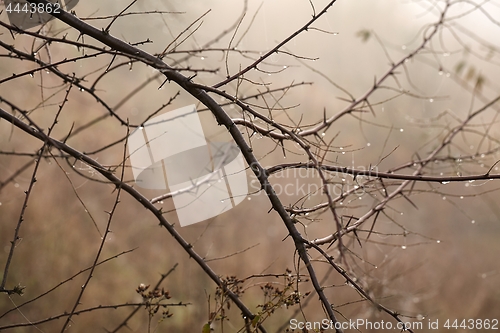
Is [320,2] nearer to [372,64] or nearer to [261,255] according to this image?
[372,64]

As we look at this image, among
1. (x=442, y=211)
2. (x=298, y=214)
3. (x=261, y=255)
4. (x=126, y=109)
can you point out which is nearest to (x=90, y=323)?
(x=261, y=255)

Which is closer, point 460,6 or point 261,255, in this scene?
point 460,6

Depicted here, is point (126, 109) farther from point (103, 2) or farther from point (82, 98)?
point (103, 2)

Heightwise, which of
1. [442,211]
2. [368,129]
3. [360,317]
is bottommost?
[360,317]

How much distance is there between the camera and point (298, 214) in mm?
584

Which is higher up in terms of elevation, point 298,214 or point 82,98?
point 82,98

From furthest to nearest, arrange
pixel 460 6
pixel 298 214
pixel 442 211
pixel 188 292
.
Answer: pixel 442 211 → pixel 188 292 → pixel 460 6 → pixel 298 214

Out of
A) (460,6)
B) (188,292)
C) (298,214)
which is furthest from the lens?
(188,292)

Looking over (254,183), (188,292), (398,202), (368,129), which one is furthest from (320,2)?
(188,292)

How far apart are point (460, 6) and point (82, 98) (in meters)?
1.13

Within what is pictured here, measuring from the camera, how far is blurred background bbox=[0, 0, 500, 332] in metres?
1.10

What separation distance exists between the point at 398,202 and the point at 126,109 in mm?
1028

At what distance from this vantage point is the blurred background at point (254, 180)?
3.59ft

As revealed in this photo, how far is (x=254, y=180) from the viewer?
1.03 meters
